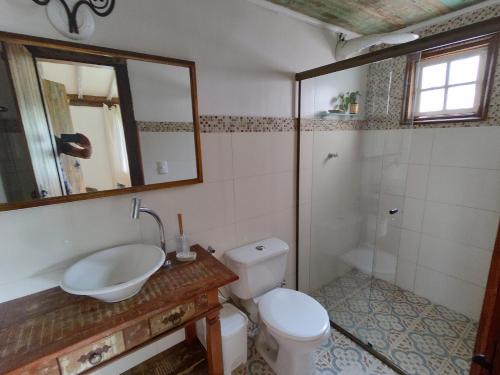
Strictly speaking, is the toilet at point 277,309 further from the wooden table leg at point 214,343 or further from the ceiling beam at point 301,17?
the ceiling beam at point 301,17

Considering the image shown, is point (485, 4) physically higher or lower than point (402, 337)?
higher

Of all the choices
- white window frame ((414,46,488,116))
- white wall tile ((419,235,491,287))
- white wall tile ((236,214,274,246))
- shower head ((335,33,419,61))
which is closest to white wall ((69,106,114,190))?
white wall tile ((236,214,274,246))

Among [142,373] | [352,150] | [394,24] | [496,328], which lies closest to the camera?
[496,328]

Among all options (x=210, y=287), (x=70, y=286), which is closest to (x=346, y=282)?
(x=210, y=287)

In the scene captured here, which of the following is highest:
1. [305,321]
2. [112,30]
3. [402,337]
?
[112,30]

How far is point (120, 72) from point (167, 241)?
3.03 feet

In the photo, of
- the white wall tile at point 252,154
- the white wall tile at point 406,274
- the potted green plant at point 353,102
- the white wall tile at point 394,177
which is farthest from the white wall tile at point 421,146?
the white wall tile at point 252,154

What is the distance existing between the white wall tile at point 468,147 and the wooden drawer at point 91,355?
93.3 inches

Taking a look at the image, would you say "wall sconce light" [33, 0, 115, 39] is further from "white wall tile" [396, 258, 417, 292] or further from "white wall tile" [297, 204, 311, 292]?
"white wall tile" [396, 258, 417, 292]

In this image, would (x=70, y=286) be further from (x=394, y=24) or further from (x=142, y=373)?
(x=394, y=24)

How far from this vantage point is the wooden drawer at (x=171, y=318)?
3.30ft

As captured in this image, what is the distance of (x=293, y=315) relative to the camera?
1450 mm

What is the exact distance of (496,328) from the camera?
0.60 meters

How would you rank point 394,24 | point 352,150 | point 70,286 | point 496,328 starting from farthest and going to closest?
point 352,150, point 394,24, point 70,286, point 496,328
